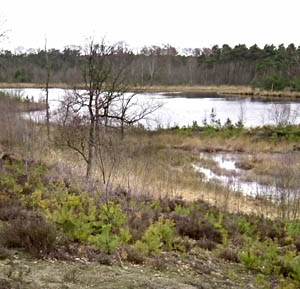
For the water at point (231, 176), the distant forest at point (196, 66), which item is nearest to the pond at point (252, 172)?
the water at point (231, 176)

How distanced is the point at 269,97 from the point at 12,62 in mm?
53582

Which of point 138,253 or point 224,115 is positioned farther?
point 224,115

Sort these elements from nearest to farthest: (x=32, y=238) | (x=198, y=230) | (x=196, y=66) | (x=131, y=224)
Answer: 1. (x=32, y=238)
2. (x=131, y=224)
3. (x=198, y=230)
4. (x=196, y=66)

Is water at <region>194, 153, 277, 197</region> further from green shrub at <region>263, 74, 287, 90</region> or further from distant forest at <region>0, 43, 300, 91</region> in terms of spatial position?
distant forest at <region>0, 43, 300, 91</region>

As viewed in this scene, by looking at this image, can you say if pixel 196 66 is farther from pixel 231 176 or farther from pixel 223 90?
pixel 231 176

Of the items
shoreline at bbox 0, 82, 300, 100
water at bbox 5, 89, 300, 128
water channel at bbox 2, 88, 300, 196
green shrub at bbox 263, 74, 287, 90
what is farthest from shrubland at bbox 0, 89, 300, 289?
green shrub at bbox 263, 74, 287, 90

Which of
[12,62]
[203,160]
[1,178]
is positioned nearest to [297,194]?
[1,178]

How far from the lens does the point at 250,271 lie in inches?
215

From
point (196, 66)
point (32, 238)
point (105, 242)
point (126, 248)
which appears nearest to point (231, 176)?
point (126, 248)

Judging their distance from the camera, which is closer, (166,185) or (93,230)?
(93,230)

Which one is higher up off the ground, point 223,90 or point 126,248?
point 223,90

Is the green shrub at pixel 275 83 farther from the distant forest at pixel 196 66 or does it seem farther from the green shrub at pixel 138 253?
the green shrub at pixel 138 253

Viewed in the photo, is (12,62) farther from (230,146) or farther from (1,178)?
(1,178)

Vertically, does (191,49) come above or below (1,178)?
above
